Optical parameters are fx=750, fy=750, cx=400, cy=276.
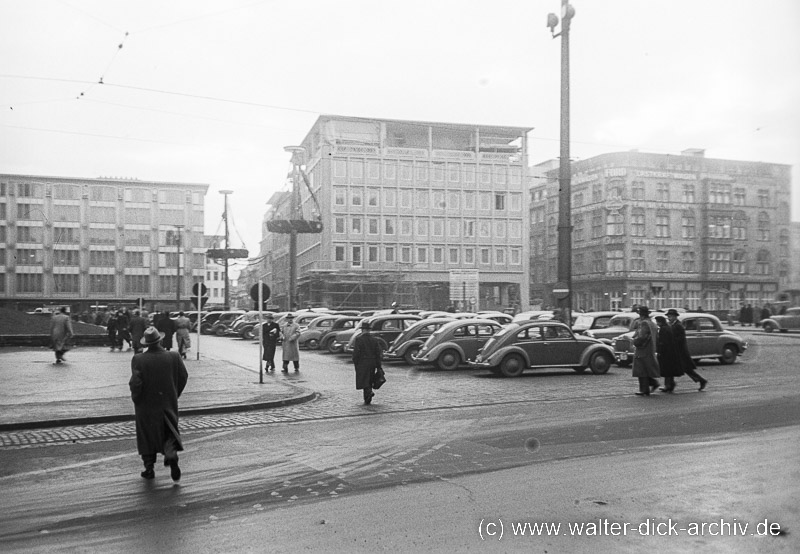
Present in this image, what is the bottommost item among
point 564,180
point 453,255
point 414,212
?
point 564,180

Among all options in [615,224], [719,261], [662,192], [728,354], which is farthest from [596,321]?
[719,261]

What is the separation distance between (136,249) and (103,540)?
4158 cm

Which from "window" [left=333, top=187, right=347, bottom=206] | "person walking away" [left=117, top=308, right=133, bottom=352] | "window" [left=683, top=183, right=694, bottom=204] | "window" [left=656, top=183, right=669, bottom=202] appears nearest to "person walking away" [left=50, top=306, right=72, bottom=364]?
"person walking away" [left=117, top=308, right=133, bottom=352]

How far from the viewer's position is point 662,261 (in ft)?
76.5

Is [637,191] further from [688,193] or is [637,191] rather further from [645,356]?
[645,356]

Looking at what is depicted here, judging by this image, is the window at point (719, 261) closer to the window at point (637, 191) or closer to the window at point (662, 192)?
the window at point (662, 192)

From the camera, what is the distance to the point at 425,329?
24844mm

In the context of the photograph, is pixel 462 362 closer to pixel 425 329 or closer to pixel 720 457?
pixel 425 329

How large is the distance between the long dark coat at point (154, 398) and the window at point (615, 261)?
1909 cm

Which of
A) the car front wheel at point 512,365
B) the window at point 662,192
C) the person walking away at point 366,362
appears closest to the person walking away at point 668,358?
the car front wheel at point 512,365

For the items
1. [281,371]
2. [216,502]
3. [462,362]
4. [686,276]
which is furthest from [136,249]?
[216,502]

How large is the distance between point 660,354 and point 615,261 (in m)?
12.0

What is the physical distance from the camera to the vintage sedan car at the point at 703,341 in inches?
882

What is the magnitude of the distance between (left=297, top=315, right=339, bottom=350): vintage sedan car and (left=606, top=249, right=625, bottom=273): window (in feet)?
39.8
